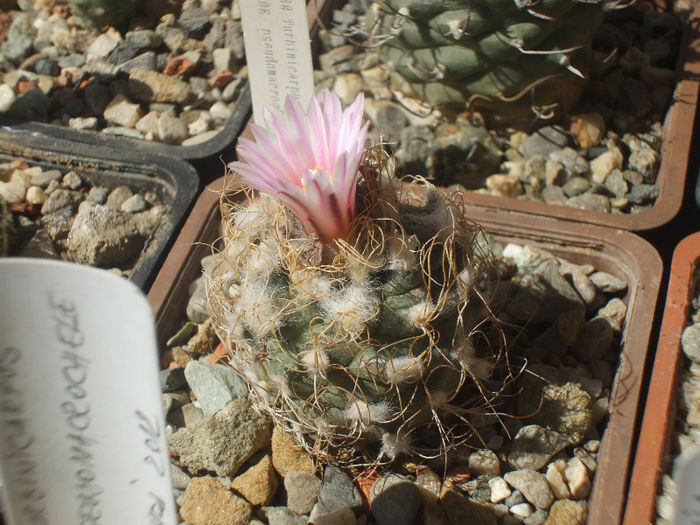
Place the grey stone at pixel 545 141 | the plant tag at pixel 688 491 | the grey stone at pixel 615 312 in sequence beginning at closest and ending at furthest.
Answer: the plant tag at pixel 688 491 < the grey stone at pixel 615 312 < the grey stone at pixel 545 141

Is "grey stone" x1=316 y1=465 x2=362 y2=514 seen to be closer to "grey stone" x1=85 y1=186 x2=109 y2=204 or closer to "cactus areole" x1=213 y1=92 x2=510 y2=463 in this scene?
"cactus areole" x1=213 y1=92 x2=510 y2=463

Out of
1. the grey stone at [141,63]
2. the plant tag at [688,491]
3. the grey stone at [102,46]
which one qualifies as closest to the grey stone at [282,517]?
the plant tag at [688,491]

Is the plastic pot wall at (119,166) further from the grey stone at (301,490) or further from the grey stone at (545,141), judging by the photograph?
the grey stone at (545,141)

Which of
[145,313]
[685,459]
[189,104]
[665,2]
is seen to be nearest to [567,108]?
[665,2]

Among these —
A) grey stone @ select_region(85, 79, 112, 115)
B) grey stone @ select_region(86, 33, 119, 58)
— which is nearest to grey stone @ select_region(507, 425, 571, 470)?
grey stone @ select_region(85, 79, 112, 115)

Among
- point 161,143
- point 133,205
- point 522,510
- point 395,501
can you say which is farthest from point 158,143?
point 522,510

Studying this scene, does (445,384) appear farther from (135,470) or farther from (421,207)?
(135,470)
